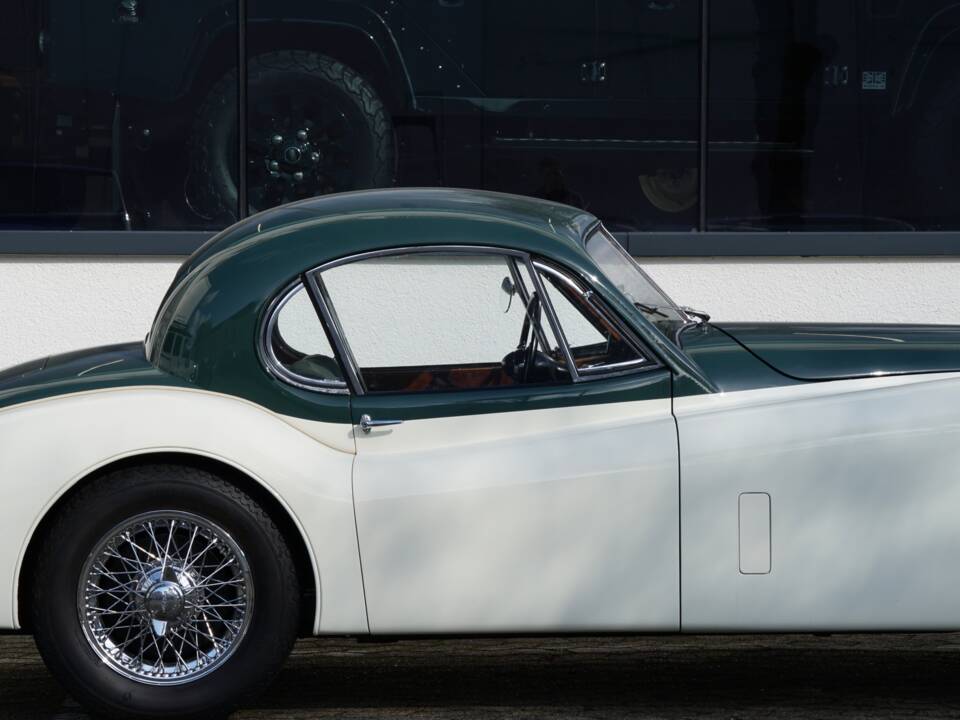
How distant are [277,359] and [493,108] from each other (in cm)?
482

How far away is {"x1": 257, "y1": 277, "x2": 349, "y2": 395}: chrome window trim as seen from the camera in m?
4.44

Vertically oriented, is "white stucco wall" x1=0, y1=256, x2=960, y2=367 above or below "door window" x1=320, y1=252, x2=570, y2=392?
below

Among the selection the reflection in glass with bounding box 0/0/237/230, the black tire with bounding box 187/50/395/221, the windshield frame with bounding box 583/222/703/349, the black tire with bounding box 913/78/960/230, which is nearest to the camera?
the windshield frame with bounding box 583/222/703/349

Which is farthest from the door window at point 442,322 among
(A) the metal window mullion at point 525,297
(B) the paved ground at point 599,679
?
(B) the paved ground at point 599,679

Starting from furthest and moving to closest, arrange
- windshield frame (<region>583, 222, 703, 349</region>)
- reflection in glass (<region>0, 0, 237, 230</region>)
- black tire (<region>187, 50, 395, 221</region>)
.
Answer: black tire (<region>187, 50, 395, 221</region>), reflection in glass (<region>0, 0, 237, 230</region>), windshield frame (<region>583, 222, 703, 349</region>)

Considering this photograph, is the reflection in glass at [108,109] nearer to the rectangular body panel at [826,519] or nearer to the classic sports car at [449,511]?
the classic sports car at [449,511]

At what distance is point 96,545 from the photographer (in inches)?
169

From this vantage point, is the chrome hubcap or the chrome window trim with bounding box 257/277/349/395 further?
the chrome window trim with bounding box 257/277/349/395

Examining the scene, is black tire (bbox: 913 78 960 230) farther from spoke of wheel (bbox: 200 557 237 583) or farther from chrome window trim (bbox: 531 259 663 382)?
spoke of wheel (bbox: 200 557 237 583)

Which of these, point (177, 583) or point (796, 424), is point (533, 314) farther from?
point (177, 583)

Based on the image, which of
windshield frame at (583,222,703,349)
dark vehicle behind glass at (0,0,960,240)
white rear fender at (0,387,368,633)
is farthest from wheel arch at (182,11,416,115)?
white rear fender at (0,387,368,633)

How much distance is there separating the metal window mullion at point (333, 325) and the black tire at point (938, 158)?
5777 mm

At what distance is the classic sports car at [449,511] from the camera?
432 centimetres

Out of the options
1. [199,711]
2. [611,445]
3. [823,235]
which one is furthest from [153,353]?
[823,235]
